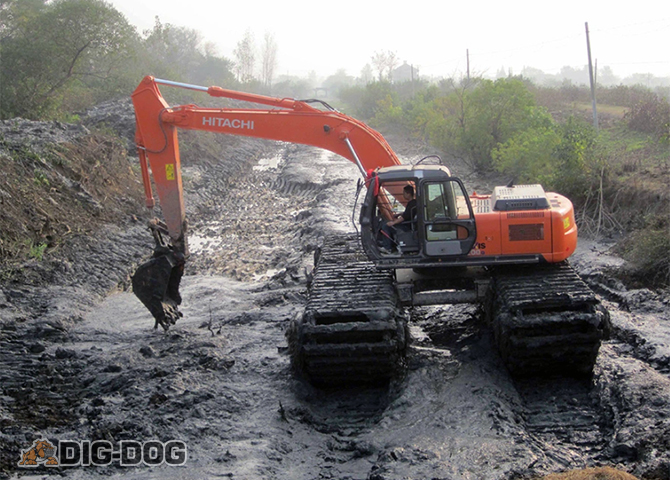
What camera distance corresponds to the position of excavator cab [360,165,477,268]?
7398mm

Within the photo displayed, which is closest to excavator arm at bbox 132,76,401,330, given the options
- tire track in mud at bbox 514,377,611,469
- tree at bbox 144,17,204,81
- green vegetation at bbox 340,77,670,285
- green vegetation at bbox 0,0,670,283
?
tire track in mud at bbox 514,377,611,469

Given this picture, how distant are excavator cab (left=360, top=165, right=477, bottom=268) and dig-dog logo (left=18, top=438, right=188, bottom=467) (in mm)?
3093

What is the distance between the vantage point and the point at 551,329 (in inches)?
270

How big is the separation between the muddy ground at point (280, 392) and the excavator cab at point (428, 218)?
127 cm

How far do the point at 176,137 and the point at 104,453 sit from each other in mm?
4521

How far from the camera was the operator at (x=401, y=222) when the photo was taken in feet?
25.0

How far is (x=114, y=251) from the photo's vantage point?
13.0 meters

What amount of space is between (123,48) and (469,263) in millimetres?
21180

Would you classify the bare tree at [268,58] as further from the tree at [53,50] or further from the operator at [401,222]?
the operator at [401,222]

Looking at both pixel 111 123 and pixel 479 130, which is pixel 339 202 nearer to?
pixel 479 130

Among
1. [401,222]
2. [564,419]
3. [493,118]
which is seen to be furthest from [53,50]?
[564,419]

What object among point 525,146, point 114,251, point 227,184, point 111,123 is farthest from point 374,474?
point 111,123

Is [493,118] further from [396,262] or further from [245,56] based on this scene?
[245,56]

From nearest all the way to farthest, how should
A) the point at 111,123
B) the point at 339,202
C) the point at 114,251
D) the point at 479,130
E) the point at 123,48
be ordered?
the point at 114,251 < the point at 339,202 < the point at 479,130 < the point at 111,123 < the point at 123,48
